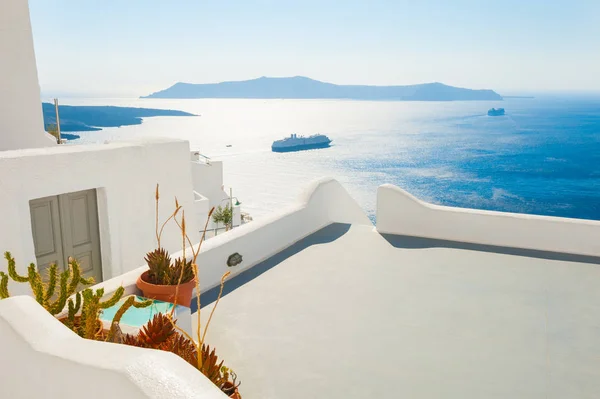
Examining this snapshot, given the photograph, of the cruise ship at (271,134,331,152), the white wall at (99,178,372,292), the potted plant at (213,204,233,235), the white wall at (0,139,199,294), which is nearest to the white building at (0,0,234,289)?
the white wall at (0,139,199,294)

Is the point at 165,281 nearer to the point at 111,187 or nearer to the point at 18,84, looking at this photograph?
the point at 111,187

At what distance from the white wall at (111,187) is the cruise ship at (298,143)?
102023mm

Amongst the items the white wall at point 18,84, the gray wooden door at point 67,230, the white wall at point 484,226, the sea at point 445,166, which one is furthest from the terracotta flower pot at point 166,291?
the sea at point 445,166

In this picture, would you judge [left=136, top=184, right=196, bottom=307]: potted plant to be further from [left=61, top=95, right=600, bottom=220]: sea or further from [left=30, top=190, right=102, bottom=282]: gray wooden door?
[left=61, top=95, right=600, bottom=220]: sea

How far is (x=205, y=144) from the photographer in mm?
Answer: 130000

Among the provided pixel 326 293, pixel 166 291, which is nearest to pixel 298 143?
pixel 326 293

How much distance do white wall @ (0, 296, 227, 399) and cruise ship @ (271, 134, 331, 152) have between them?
10727cm

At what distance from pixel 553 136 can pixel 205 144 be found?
82624 mm

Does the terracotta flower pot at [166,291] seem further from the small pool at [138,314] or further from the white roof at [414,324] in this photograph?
Result: the white roof at [414,324]

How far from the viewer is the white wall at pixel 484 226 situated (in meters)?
6.51

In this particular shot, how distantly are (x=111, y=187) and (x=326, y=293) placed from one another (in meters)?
3.40

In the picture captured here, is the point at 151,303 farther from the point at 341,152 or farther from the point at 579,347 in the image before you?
the point at 341,152

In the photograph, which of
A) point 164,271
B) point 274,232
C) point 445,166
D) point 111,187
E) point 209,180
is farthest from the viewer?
point 445,166

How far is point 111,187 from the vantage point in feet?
22.7
